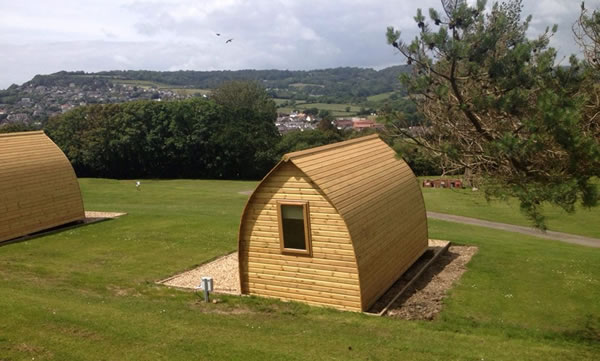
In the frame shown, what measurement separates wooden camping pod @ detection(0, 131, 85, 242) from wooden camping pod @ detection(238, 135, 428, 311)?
14.8 metres

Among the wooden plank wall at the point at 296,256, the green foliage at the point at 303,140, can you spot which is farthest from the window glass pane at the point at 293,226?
the green foliage at the point at 303,140

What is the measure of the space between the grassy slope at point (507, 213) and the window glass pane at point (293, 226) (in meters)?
15.7

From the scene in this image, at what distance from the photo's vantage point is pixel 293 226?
15992 millimetres

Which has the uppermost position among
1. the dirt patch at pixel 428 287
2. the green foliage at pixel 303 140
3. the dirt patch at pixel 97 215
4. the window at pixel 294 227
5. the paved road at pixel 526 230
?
the green foliage at pixel 303 140

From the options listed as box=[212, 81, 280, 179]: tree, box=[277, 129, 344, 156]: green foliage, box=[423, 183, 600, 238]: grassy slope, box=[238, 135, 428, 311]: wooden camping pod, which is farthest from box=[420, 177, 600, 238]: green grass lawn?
box=[212, 81, 280, 179]: tree

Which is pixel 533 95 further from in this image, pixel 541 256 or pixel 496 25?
pixel 541 256

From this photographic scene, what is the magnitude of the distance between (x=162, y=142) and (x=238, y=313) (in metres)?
58.3

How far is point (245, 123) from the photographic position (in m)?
72.9

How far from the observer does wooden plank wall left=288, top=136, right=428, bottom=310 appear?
15453 millimetres

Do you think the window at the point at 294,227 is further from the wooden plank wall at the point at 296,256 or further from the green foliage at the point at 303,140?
the green foliage at the point at 303,140

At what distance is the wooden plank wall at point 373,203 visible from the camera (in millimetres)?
15453

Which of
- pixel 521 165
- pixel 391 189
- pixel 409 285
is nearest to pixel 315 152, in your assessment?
pixel 391 189

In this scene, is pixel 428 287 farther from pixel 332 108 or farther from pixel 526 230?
pixel 332 108

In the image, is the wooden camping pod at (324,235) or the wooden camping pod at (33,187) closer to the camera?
the wooden camping pod at (324,235)
